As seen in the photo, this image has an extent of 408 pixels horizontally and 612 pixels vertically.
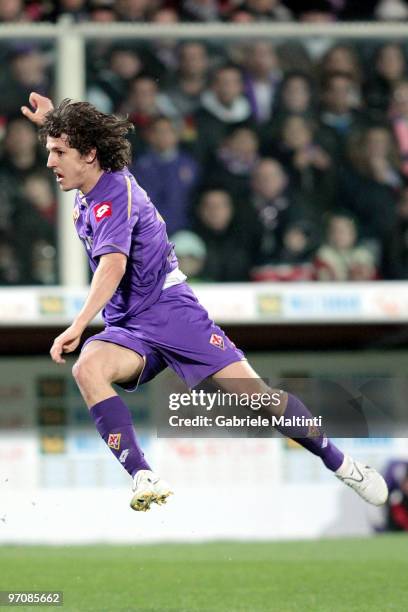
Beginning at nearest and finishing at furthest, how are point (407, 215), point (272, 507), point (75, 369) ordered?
point (75, 369) < point (407, 215) < point (272, 507)

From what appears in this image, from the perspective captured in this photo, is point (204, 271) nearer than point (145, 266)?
No

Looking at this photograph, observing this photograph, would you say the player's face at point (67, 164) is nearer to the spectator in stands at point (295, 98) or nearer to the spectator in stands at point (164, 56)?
the spectator in stands at point (164, 56)

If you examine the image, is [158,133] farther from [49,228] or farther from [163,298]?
[163,298]

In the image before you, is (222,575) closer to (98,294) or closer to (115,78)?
(98,294)

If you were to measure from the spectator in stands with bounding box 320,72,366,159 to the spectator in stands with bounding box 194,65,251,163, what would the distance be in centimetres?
68

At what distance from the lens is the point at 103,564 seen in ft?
29.2

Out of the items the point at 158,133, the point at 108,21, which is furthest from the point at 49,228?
the point at 108,21

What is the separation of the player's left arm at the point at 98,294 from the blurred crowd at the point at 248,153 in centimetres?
490

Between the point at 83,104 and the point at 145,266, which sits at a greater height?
the point at 83,104

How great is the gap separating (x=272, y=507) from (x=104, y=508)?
60.7 inches

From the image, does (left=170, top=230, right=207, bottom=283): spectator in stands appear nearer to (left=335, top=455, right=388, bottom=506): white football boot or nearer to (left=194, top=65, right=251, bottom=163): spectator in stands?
(left=194, top=65, right=251, bottom=163): spectator in stands

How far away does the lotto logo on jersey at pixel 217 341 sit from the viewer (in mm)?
6160

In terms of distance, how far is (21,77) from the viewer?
10656 mm

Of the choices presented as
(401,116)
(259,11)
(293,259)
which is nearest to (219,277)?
(293,259)
